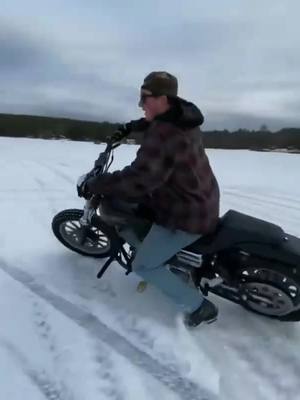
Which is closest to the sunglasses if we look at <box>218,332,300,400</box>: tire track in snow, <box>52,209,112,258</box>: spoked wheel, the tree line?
<box>52,209,112,258</box>: spoked wheel

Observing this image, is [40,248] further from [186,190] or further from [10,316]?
[186,190]

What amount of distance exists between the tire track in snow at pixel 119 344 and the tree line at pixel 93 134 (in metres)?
17.3

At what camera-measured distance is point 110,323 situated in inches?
121

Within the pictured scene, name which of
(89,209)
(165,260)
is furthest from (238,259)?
(89,209)

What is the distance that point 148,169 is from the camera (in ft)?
9.50

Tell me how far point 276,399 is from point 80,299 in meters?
1.54

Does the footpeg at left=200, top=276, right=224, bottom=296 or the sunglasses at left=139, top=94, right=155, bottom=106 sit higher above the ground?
the sunglasses at left=139, top=94, right=155, bottom=106

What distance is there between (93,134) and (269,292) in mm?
26104

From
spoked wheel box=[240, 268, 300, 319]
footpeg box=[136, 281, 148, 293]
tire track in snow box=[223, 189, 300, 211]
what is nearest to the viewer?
spoked wheel box=[240, 268, 300, 319]

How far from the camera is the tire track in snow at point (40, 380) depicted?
236cm

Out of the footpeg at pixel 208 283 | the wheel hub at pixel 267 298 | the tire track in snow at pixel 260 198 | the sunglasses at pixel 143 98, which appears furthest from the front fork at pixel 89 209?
the tire track in snow at pixel 260 198

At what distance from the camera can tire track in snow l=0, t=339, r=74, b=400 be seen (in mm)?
2356

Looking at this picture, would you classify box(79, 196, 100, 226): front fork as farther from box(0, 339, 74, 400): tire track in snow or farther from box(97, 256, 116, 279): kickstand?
box(0, 339, 74, 400): tire track in snow

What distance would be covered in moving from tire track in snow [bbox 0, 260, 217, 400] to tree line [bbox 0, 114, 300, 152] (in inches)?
681
